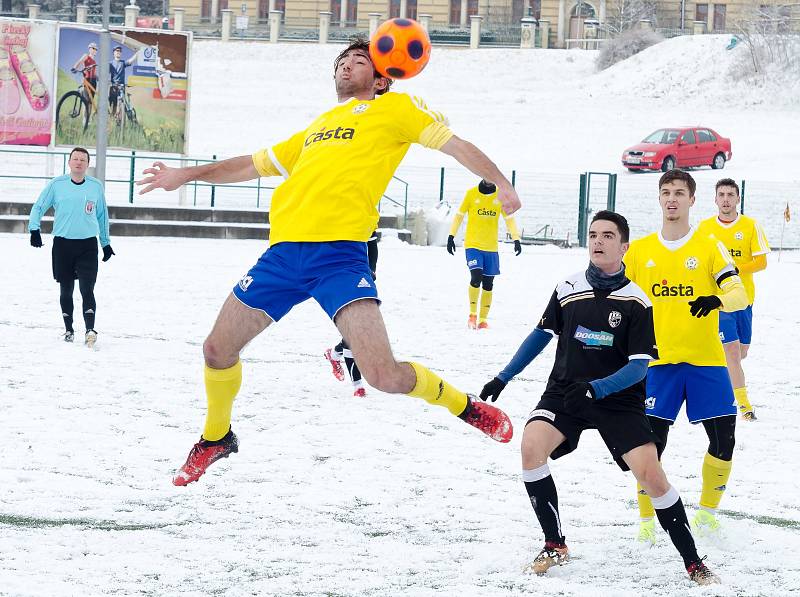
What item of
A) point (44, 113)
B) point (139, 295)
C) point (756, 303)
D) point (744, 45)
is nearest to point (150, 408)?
point (139, 295)

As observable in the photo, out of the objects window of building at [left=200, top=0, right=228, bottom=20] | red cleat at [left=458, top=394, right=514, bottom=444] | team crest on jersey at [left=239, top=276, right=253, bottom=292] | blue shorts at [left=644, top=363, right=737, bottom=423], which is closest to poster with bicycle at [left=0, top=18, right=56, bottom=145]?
team crest on jersey at [left=239, top=276, right=253, bottom=292]

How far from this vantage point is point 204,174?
5684mm

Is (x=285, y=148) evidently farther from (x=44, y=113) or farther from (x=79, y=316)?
(x=44, y=113)

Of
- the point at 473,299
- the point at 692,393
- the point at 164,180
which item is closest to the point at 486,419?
the point at 692,393

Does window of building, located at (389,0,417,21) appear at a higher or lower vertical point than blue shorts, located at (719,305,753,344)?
higher

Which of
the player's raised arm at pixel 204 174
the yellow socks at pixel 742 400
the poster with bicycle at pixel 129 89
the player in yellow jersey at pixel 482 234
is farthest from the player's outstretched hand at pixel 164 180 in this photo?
the poster with bicycle at pixel 129 89

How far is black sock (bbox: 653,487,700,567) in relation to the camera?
16.1 ft

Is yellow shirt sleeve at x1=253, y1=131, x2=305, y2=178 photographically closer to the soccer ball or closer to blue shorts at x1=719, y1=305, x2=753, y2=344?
the soccer ball

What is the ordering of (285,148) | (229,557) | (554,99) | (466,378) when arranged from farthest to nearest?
(554,99)
(466,378)
(285,148)
(229,557)

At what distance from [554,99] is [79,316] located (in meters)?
39.9

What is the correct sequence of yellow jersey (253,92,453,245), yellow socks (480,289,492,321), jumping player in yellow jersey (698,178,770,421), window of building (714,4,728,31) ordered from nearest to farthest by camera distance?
yellow jersey (253,92,453,245), jumping player in yellow jersey (698,178,770,421), yellow socks (480,289,492,321), window of building (714,4,728,31)

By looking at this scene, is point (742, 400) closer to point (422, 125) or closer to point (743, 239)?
point (743, 239)

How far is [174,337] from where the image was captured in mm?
11609

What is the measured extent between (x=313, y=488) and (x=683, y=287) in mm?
2278
